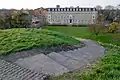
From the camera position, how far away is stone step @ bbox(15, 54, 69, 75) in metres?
7.29

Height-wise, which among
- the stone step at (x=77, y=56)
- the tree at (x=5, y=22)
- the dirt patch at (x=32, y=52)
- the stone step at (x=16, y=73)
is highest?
the tree at (x=5, y=22)

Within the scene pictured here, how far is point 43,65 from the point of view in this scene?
7910mm

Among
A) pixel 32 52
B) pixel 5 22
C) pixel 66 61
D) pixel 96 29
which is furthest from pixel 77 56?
pixel 5 22

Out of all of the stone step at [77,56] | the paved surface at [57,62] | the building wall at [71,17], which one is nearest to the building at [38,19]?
the building wall at [71,17]

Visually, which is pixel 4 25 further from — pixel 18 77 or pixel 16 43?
pixel 18 77

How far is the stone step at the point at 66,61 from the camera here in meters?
7.99

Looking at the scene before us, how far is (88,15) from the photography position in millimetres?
53125

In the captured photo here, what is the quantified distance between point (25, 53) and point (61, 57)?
1510 mm

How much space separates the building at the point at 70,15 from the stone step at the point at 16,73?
150 feet

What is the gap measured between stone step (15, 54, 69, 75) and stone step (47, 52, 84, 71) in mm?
260

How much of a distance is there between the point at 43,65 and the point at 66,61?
3.77 ft

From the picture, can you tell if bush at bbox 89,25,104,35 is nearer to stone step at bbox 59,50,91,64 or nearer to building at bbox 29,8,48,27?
building at bbox 29,8,48,27

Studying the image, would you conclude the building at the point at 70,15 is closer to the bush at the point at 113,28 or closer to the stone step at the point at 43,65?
the bush at the point at 113,28

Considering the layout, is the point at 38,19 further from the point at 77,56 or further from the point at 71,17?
the point at 77,56
